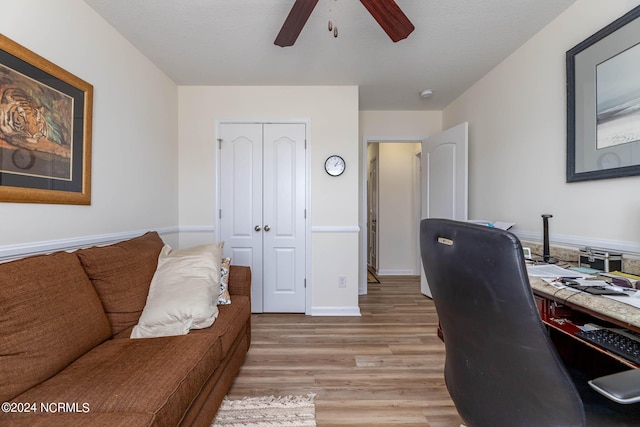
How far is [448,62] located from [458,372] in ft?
8.41

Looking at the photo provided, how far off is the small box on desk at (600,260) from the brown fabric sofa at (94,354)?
6.88ft

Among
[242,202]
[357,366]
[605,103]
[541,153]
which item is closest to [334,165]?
[242,202]

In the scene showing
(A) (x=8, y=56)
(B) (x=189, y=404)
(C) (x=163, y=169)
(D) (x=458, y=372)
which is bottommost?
Answer: (B) (x=189, y=404)

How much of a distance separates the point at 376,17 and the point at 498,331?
1.56 metres

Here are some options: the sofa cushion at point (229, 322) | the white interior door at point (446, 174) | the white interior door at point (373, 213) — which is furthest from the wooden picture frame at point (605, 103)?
the white interior door at point (373, 213)

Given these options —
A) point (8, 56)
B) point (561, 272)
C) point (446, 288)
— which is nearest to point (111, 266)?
point (8, 56)

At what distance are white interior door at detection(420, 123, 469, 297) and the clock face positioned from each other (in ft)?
3.97

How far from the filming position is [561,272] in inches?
54.9

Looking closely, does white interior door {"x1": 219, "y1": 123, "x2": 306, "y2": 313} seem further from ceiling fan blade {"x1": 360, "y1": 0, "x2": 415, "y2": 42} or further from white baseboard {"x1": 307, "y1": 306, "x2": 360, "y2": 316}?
ceiling fan blade {"x1": 360, "y1": 0, "x2": 415, "y2": 42}

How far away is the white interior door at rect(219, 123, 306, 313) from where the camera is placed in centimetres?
295

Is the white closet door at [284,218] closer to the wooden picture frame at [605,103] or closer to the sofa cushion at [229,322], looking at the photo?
the sofa cushion at [229,322]

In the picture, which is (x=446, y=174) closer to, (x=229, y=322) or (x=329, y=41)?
(x=329, y=41)

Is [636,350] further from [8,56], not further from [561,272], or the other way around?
[8,56]

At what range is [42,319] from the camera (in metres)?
1.04
